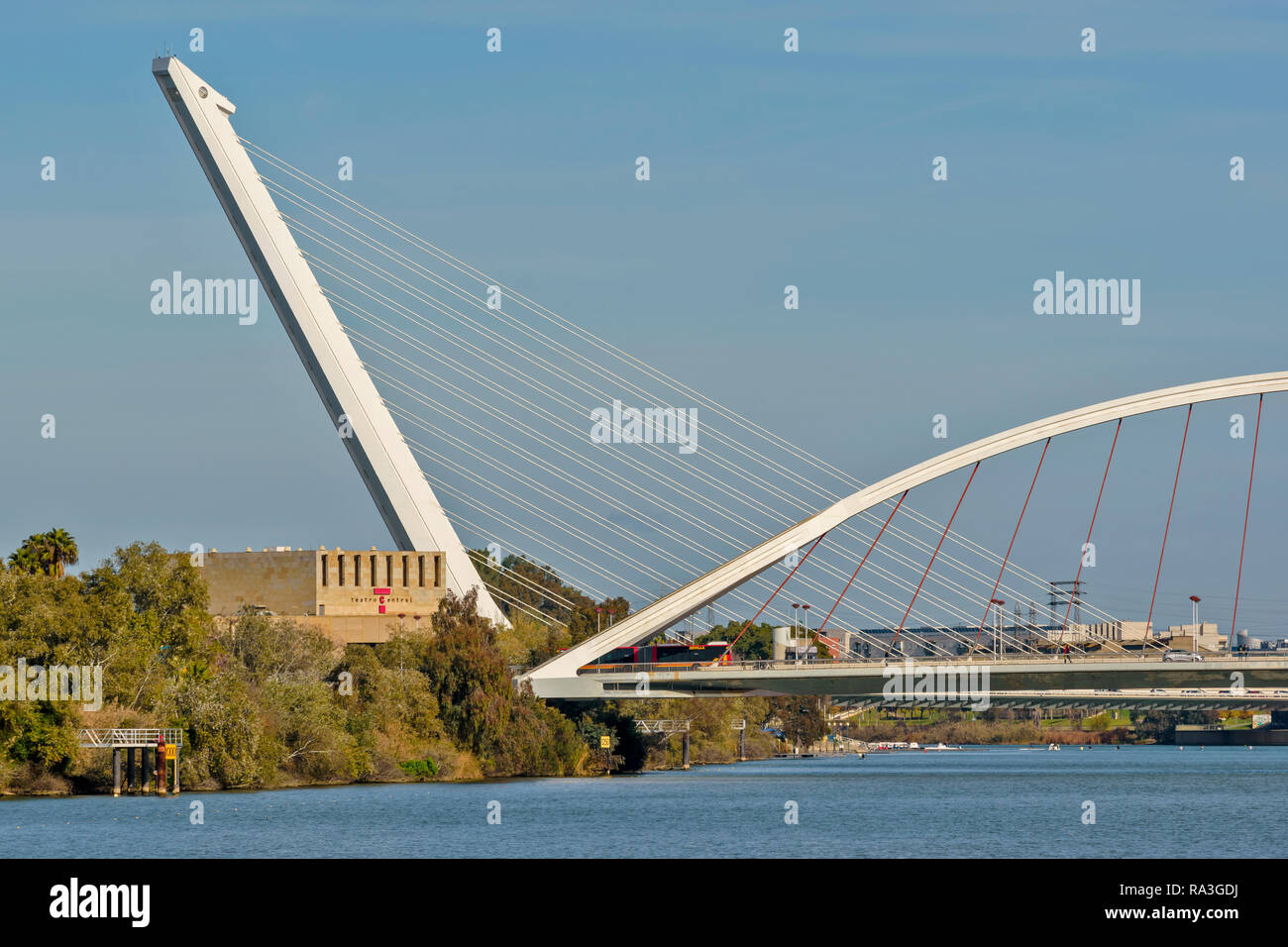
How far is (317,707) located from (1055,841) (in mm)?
33084

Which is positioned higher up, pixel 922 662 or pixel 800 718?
pixel 922 662

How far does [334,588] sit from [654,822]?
1711 inches

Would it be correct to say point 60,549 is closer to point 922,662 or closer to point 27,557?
point 27,557

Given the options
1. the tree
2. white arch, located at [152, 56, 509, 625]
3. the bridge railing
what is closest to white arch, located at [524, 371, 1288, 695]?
the bridge railing

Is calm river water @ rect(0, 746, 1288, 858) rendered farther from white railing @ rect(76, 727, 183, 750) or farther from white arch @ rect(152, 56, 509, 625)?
white arch @ rect(152, 56, 509, 625)

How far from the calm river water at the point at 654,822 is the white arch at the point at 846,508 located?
679cm

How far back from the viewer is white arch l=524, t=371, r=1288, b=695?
76.9m

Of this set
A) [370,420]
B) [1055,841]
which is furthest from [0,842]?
[370,420]

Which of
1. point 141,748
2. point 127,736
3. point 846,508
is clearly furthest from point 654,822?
point 846,508

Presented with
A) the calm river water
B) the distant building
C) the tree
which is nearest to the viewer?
the calm river water

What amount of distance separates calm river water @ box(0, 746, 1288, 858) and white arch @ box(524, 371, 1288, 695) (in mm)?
6792

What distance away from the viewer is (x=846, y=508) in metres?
81.9
